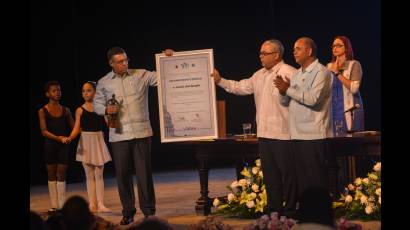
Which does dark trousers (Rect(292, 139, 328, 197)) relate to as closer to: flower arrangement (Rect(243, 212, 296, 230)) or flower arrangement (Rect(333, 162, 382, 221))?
flower arrangement (Rect(333, 162, 382, 221))

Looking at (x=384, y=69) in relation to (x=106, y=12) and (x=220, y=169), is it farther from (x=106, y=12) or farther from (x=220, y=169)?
(x=220, y=169)

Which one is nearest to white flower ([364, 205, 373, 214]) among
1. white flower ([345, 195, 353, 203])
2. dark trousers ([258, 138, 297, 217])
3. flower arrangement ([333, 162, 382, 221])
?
flower arrangement ([333, 162, 382, 221])

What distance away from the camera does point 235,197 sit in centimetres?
730

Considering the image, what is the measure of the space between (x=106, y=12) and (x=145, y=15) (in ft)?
1.96

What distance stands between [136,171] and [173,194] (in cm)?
295

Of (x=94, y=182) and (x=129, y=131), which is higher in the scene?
(x=129, y=131)

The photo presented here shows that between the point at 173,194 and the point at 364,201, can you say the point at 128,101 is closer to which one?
the point at 364,201

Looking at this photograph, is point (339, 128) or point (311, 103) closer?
point (311, 103)

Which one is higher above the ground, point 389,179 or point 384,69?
point 384,69

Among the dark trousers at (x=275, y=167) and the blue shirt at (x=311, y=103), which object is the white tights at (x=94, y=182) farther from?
the blue shirt at (x=311, y=103)

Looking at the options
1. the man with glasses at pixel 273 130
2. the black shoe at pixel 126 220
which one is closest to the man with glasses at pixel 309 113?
the man with glasses at pixel 273 130

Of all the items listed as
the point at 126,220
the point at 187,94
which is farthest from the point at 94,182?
the point at 187,94

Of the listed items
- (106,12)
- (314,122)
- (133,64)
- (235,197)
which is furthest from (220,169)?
(314,122)

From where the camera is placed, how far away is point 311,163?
595cm
